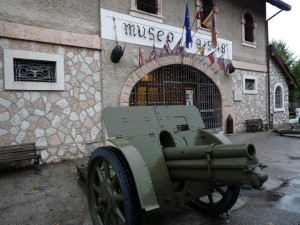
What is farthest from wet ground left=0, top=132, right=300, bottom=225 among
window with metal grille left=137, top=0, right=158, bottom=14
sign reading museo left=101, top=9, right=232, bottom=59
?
window with metal grille left=137, top=0, right=158, bottom=14

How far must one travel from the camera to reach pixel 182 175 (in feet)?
9.27

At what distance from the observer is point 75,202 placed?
405 centimetres

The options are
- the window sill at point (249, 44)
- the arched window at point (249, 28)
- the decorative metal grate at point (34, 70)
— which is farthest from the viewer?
the arched window at point (249, 28)

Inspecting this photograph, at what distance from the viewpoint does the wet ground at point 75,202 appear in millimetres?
3340

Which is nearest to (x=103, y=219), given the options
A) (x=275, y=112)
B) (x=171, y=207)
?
(x=171, y=207)

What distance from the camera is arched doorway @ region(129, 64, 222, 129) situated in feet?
28.0

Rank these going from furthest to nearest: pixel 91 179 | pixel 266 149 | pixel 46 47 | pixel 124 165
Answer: pixel 266 149, pixel 46 47, pixel 91 179, pixel 124 165

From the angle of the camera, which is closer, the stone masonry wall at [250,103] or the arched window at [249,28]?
the stone masonry wall at [250,103]

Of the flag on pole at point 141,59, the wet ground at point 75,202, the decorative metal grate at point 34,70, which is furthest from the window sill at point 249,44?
the decorative metal grate at point 34,70

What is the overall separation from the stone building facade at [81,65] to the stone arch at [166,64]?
1.1 inches

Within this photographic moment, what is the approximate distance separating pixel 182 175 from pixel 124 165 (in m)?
0.59

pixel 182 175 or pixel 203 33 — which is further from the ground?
pixel 203 33

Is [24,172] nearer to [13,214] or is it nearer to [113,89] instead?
[13,214]

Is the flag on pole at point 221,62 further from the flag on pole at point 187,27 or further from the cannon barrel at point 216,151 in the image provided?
the cannon barrel at point 216,151
